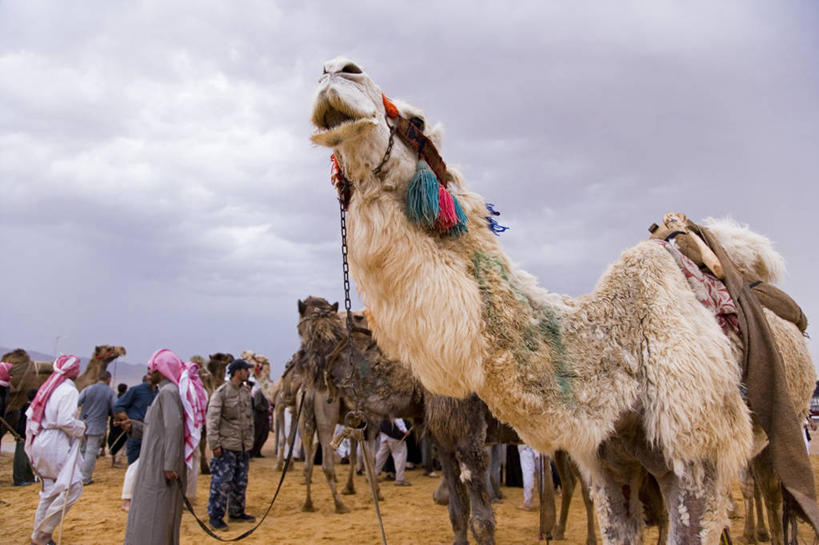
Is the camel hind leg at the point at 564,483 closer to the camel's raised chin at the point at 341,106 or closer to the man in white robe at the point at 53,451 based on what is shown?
the man in white robe at the point at 53,451

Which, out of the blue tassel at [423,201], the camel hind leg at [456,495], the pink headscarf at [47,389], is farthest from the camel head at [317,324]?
the blue tassel at [423,201]

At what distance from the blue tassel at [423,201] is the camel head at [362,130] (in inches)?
3.2

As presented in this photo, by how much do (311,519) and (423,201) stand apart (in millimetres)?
8188

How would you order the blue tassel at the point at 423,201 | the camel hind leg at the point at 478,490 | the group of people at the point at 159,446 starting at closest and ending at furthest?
the blue tassel at the point at 423,201, the group of people at the point at 159,446, the camel hind leg at the point at 478,490

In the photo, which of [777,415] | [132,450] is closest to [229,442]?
[132,450]

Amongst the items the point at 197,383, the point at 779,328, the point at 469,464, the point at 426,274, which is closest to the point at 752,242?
the point at 779,328

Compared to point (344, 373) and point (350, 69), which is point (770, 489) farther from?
point (344, 373)

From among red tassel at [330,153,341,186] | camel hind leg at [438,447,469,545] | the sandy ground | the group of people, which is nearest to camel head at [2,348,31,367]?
the sandy ground

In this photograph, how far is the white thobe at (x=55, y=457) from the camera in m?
6.46

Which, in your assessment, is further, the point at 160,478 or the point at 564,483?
the point at 564,483

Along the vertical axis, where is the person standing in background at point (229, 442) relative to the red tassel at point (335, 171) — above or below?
below

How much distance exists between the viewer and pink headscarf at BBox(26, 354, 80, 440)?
6641mm

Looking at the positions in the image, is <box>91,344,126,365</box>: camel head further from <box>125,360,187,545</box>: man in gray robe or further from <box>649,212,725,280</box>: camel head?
<box>649,212,725,280</box>: camel head

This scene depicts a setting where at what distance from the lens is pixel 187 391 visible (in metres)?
5.86
